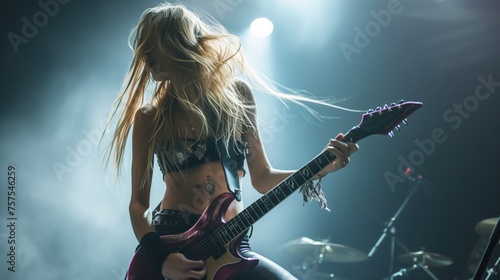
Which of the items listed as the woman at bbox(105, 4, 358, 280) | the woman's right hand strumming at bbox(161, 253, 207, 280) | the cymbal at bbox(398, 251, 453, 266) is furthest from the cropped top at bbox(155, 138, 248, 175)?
the cymbal at bbox(398, 251, 453, 266)

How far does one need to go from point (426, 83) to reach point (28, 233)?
4063 mm

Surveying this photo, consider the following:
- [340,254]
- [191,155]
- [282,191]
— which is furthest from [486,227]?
[191,155]

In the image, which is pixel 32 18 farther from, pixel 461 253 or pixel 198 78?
pixel 461 253

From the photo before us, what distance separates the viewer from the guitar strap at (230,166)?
2041 mm

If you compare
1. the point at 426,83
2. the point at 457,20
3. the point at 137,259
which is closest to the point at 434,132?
the point at 426,83

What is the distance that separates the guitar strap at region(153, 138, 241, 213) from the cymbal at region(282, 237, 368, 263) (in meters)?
3.14

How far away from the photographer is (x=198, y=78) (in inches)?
85.7

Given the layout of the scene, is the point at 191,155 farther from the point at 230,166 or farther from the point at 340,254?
the point at 340,254
